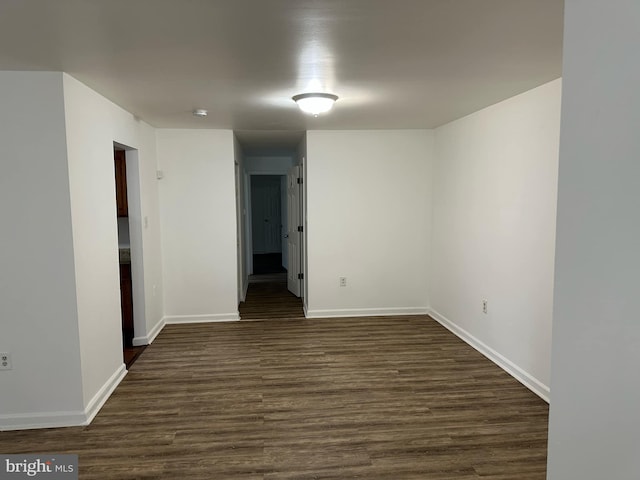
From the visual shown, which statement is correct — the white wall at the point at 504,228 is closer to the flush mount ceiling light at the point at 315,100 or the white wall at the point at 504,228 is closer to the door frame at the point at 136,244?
the flush mount ceiling light at the point at 315,100

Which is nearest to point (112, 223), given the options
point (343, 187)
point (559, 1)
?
point (343, 187)

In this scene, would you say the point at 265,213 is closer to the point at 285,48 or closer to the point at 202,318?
the point at 202,318

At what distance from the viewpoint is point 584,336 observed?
1.10 meters

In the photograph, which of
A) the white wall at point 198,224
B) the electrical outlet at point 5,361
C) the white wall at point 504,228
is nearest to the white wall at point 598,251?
the white wall at point 504,228

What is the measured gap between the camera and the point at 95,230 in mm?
3289

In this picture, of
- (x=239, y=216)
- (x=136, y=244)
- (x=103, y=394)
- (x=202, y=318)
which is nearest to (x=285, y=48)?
(x=103, y=394)

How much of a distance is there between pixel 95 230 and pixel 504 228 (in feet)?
11.0

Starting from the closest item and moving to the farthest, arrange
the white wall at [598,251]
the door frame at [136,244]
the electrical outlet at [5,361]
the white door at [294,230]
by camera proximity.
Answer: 1. the white wall at [598,251]
2. the electrical outlet at [5,361]
3. the door frame at [136,244]
4. the white door at [294,230]

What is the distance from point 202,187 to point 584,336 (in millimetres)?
4839

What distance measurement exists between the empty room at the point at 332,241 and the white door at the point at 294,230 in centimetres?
67

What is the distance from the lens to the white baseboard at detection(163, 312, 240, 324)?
549 centimetres

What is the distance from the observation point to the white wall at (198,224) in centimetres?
531

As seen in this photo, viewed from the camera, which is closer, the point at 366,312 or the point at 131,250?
the point at 131,250

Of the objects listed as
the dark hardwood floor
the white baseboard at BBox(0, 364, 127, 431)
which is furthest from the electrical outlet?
the dark hardwood floor
